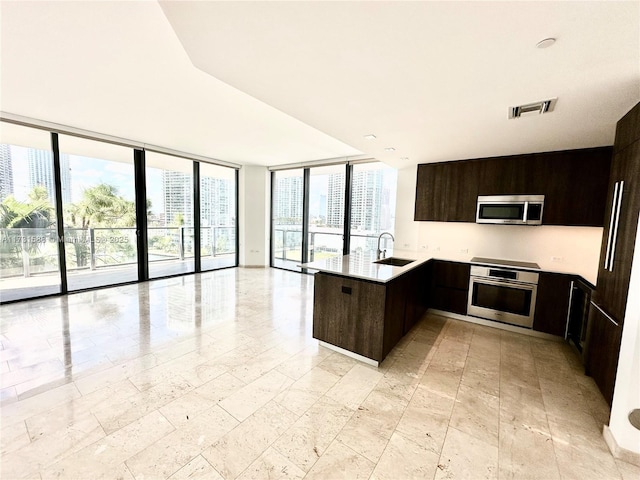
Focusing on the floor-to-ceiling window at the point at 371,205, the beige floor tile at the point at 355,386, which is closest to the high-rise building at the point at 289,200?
the floor-to-ceiling window at the point at 371,205

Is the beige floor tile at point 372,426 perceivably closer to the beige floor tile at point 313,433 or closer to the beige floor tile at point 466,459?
the beige floor tile at point 313,433

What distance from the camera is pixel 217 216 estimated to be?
6.88 metres

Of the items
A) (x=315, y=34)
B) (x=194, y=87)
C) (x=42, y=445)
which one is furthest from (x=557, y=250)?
(x=42, y=445)

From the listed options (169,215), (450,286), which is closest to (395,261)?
(450,286)

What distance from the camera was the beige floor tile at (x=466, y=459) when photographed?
154cm

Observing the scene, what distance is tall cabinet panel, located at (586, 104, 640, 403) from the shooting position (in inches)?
72.5

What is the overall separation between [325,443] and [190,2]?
8.52 feet

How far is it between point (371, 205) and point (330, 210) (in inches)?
41.2

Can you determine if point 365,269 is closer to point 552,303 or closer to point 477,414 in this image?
point 477,414

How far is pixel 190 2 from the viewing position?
126 centimetres

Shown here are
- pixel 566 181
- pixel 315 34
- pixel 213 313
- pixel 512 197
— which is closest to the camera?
pixel 315 34

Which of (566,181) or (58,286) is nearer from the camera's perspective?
(566,181)

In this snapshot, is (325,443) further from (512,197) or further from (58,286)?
(58,286)

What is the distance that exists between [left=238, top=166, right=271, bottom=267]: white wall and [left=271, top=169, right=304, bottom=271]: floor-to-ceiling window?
227 millimetres
